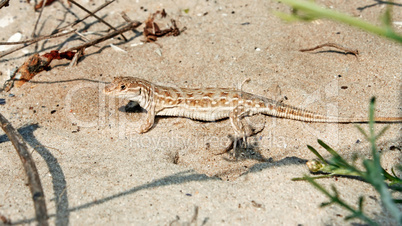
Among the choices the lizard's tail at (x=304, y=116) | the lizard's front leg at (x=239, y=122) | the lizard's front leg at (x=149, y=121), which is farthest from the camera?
the lizard's front leg at (x=149, y=121)

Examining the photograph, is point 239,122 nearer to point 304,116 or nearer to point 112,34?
point 304,116

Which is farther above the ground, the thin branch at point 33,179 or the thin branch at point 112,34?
the thin branch at point 112,34

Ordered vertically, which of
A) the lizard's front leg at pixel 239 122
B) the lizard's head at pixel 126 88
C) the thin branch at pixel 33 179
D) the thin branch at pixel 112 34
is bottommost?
the thin branch at pixel 33 179

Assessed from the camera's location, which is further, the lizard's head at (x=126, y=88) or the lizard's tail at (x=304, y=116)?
the lizard's head at (x=126, y=88)

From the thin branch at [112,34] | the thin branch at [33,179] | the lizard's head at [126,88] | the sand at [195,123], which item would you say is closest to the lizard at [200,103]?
the lizard's head at [126,88]

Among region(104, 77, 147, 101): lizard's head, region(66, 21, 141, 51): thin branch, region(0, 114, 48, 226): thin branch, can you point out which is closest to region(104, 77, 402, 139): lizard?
region(104, 77, 147, 101): lizard's head

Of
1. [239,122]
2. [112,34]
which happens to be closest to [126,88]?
[112,34]

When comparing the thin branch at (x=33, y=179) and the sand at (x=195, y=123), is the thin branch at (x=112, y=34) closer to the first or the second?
the sand at (x=195, y=123)
